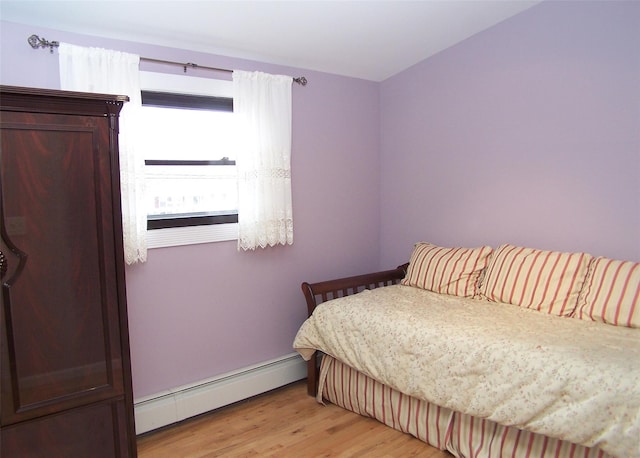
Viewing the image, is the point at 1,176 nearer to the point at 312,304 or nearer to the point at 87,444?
the point at 87,444

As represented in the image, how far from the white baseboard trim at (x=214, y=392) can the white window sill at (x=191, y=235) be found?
904mm

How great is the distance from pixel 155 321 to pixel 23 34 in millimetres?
1668

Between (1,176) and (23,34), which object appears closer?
(1,176)

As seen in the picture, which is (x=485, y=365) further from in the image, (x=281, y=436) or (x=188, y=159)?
(x=188, y=159)

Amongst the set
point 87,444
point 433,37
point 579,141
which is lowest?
point 87,444

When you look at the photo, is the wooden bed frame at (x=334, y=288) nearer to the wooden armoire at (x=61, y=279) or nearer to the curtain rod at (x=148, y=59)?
the wooden armoire at (x=61, y=279)

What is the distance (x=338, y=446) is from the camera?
220 centimetres

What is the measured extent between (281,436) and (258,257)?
1137 mm

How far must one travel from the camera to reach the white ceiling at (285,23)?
205cm

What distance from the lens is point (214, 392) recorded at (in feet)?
8.48

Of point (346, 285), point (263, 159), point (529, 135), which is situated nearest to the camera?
point (529, 135)

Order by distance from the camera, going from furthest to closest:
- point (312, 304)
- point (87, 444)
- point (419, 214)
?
point (419, 214) < point (312, 304) < point (87, 444)

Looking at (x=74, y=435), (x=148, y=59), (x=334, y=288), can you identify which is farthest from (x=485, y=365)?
(x=148, y=59)

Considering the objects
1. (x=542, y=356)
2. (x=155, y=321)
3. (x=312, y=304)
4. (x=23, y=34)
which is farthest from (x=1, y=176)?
(x=542, y=356)
